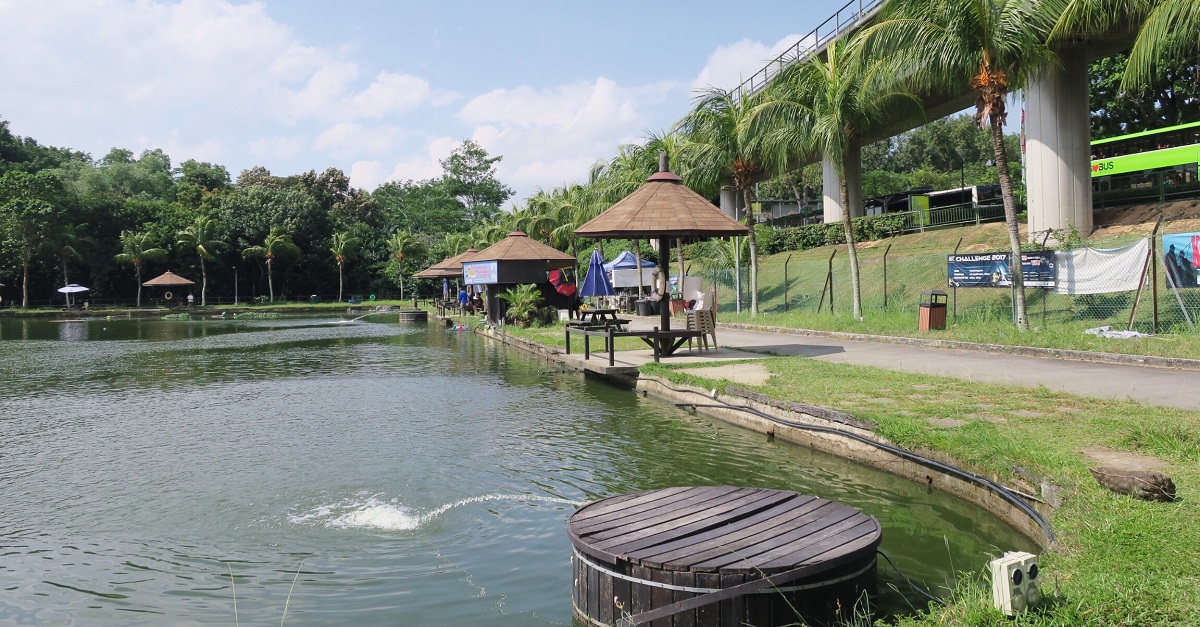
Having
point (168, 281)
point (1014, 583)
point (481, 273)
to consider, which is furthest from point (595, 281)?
point (168, 281)

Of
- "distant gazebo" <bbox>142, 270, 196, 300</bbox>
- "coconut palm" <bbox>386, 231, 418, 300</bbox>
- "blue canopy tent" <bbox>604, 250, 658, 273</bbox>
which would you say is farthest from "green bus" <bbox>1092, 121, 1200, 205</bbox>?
"distant gazebo" <bbox>142, 270, 196, 300</bbox>

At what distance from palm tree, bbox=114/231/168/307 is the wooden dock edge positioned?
202 ft

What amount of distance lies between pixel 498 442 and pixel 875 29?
38.9 feet

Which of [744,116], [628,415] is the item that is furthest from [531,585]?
[744,116]

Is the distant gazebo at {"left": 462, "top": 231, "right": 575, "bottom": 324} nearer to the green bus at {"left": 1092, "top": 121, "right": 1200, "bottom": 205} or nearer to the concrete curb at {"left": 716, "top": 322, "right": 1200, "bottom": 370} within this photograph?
the concrete curb at {"left": 716, "top": 322, "right": 1200, "bottom": 370}

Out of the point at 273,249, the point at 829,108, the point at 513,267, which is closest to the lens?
the point at 829,108

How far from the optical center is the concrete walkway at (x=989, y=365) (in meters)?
10.3

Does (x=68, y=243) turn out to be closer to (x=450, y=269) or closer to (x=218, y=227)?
(x=218, y=227)

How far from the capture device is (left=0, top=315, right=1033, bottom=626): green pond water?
19.0 ft

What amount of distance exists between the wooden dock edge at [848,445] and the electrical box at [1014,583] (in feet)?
5.68

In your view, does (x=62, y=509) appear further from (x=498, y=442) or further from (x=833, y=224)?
(x=833, y=224)

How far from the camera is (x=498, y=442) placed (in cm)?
1080

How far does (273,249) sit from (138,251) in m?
9.75

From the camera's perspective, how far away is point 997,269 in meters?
19.0
